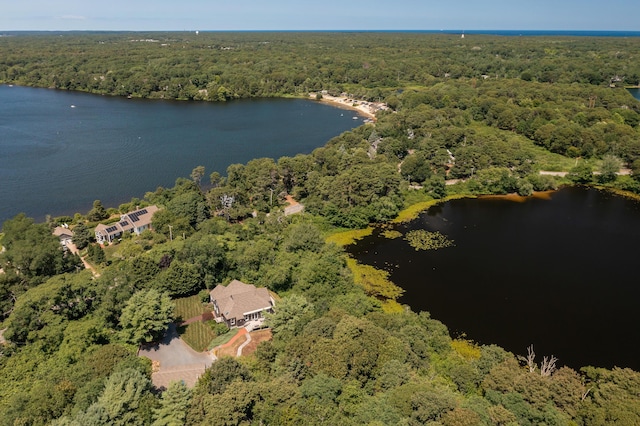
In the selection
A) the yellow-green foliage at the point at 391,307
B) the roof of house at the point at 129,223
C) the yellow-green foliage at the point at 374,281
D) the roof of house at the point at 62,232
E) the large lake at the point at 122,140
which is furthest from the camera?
the large lake at the point at 122,140

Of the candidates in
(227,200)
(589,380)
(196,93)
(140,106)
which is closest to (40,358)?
(227,200)

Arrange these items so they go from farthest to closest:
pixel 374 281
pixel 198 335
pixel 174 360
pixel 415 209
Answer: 1. pixel 415 209
2. pixel 374 281
3. pixel 198 335
4. pixel 174 360

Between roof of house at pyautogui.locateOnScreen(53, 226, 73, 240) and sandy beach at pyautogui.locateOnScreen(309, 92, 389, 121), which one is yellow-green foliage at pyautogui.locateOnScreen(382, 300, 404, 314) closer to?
roof of house at pyautogui.locateOnScreen(53, 226, 73, 240)

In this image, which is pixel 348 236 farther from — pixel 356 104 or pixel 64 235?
pixel 356 104

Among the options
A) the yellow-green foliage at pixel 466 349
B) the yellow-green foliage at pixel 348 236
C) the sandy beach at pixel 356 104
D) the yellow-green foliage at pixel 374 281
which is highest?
the sandy beach at pixel 356 104

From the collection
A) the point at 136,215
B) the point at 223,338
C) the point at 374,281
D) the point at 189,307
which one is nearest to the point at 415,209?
the point at 374,281

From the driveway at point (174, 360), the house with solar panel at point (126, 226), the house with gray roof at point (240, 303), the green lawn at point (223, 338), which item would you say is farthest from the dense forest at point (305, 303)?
the house with gray roof at point (240, 303)

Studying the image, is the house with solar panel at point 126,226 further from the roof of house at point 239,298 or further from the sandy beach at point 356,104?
the sandy beach at point 356,104
